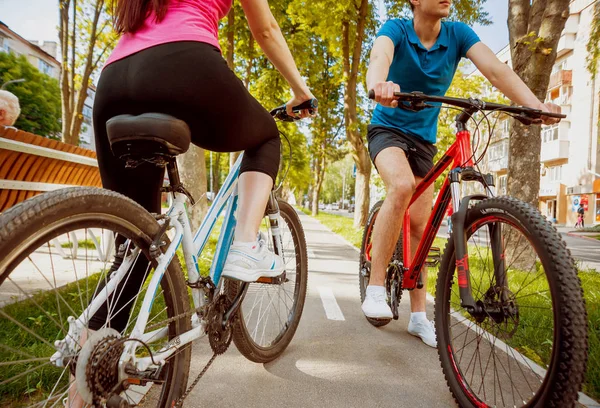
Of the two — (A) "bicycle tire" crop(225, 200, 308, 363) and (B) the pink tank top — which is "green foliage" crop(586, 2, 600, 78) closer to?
(A) "bicycle tire" crop(225, 200, 308, 363)

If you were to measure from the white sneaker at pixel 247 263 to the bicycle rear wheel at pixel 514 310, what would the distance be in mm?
910

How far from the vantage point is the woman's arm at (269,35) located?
1785 millimetres

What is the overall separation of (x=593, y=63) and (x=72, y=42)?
40.5 ft

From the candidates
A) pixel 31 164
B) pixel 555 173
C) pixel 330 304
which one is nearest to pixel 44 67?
pixel 555 173

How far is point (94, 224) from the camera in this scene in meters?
1.28

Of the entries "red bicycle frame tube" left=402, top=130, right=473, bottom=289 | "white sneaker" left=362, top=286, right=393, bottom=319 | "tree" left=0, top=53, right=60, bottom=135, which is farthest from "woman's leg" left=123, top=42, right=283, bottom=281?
"tree" left=0, top=53, right=60, bottom=135

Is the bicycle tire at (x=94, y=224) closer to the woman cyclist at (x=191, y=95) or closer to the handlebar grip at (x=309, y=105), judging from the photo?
the woman cyclist at (x=191, y=95)

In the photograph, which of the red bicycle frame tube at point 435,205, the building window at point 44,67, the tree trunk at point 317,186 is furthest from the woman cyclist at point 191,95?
the building window at point 44,67

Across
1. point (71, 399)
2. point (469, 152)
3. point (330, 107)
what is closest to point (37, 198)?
point (71, 399)

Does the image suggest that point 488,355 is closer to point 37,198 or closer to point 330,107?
point 37,198

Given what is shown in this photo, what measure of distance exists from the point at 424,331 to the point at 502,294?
1.29m

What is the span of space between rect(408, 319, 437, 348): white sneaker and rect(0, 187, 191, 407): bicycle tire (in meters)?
1.87

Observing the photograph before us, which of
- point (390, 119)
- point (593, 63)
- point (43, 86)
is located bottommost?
point (390, 119)

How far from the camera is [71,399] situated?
1324 mm
